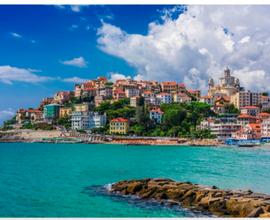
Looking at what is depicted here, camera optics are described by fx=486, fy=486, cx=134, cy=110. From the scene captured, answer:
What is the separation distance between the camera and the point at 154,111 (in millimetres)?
35750

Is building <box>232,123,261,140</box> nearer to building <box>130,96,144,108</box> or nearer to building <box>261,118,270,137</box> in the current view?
building <box>261,118,270,137</box>

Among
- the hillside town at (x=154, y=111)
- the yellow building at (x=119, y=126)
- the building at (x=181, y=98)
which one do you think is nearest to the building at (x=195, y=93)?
the hillside town at (x=154, y=111)

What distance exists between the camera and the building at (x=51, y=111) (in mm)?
40559

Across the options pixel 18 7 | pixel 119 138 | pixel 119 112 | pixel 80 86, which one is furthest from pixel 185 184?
pixel 80 86

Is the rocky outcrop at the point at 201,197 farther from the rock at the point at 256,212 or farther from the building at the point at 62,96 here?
the building at the point at 62,96

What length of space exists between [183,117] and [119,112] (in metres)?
4.98

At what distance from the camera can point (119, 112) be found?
36.4 meters

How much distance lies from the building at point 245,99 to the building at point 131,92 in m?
7.99

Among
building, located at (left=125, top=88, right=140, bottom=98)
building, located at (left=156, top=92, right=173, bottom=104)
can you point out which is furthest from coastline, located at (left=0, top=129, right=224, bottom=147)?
building, located at (left=156, top=92, right=173, bottom=104)

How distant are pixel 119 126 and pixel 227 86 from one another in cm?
1313

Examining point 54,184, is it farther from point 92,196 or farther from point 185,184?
point 185,184

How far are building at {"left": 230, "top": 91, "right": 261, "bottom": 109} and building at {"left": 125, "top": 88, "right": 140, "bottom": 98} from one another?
26.2 ft

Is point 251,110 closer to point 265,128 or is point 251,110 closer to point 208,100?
point 208,100

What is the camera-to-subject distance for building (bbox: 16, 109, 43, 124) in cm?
4212
